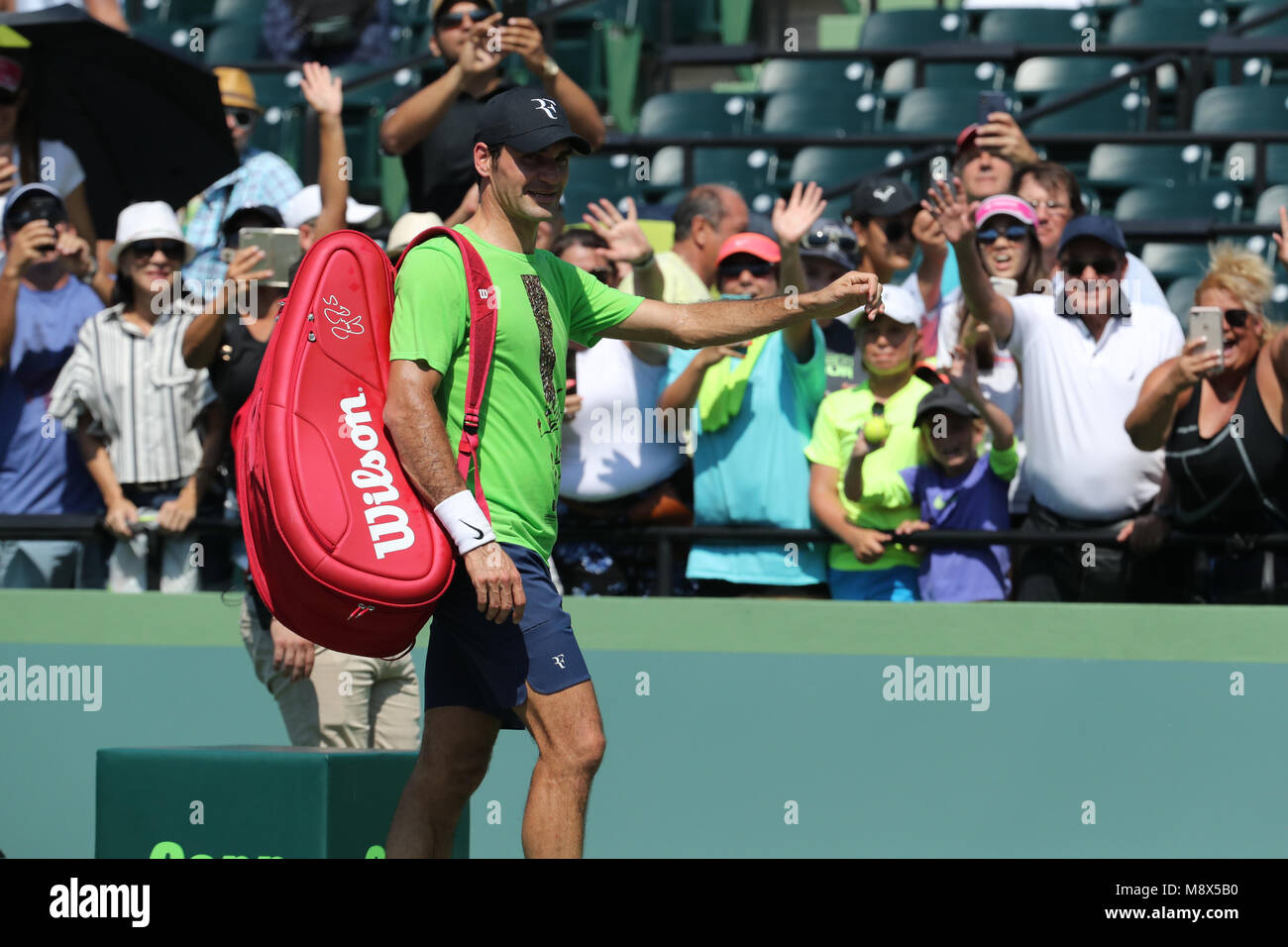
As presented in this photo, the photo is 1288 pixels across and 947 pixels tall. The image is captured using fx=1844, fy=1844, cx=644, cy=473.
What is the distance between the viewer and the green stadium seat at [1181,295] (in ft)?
25.9

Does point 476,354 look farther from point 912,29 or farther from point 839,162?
point 912,29

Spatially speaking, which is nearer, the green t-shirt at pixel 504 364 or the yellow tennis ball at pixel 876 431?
the green t-shirt at pixel 504 364

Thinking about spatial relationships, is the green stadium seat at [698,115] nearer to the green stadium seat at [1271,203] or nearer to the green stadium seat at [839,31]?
the green stadium seat at [839,31]

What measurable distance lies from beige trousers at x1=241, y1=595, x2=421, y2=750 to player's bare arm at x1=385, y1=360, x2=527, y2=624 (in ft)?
6.85

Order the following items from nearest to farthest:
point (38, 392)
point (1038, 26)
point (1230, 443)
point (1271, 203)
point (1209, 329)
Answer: point (1209, 329), point (1230, 443), point (38, 392), point (1271, 203), point (1038, 26)

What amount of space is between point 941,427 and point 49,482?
3.44 m

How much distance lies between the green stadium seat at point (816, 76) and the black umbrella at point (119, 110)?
4028 millimetres

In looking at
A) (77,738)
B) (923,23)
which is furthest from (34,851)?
(923,23)

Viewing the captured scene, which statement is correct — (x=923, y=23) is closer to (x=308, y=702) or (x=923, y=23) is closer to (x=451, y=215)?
(x=451, y=215)

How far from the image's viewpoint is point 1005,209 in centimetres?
681

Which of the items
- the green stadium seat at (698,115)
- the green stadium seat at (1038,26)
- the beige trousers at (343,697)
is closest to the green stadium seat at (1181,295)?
the green stadium seat at (698,115)

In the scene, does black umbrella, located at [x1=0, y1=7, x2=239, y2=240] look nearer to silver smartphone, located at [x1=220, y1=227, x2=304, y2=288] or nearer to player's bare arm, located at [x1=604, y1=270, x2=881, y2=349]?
silver smartphone, located at [x1=220, y1=227, x2=304, y2=288]

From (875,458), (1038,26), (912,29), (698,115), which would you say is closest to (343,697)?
(875,458)

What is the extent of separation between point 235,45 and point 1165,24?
597cm
